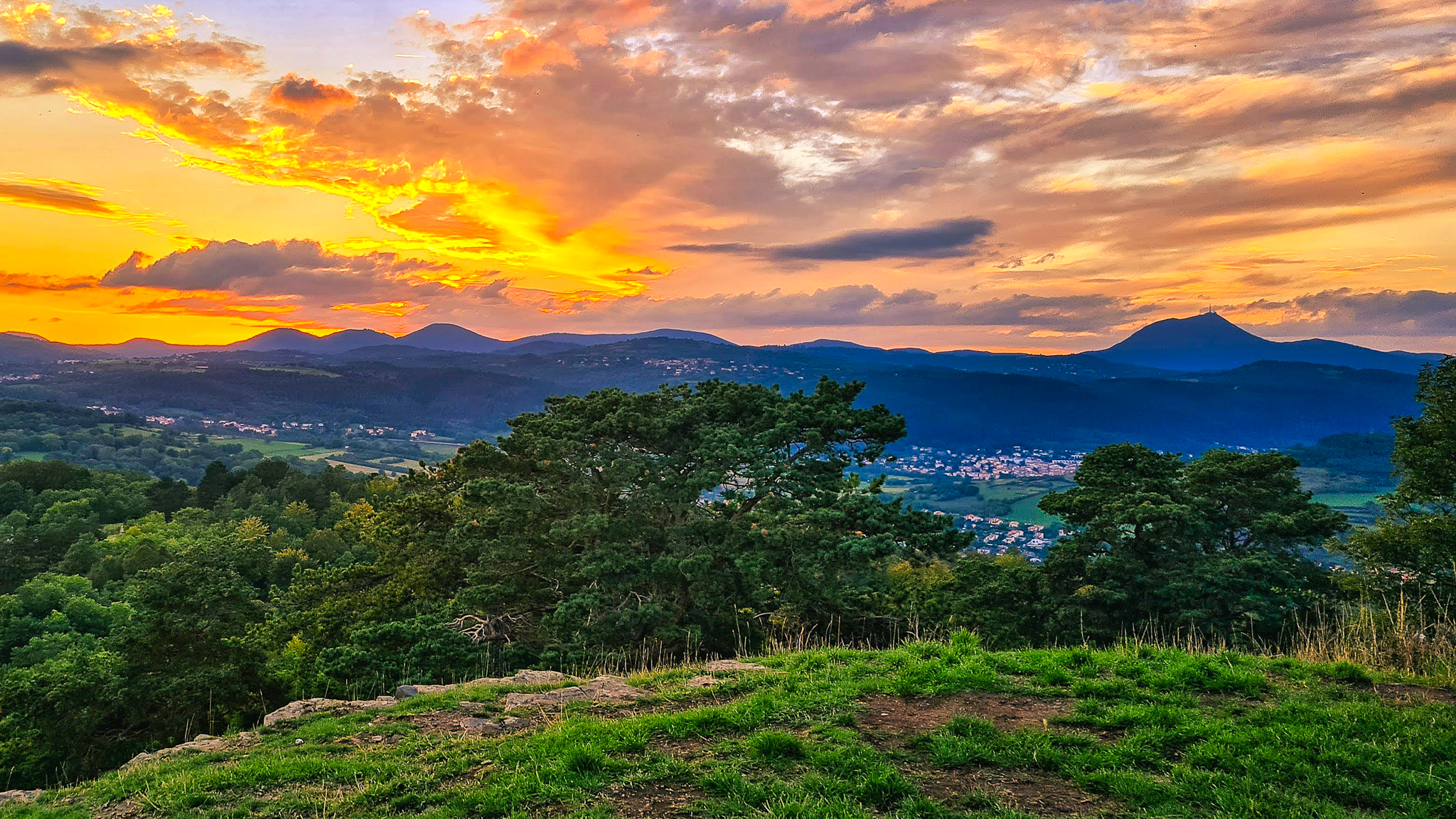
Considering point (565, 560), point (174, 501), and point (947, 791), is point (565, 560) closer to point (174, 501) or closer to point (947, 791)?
point (947, 791)

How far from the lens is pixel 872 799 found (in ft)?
20.4

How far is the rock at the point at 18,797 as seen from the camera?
9.06 metres

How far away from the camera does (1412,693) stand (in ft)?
26.0

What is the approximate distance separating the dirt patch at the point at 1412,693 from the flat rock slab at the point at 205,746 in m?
14.4

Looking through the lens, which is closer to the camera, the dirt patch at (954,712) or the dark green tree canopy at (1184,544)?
the dirt patch at (954,712)

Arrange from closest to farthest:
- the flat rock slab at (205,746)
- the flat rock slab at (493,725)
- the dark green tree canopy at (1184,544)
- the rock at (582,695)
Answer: the flat rock slab at (493,725) < the flat rock slab at (205,746) < the rock at (582,695) < the dark green tree canopy at (1184,544)

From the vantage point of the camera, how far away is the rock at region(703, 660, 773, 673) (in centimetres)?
1059

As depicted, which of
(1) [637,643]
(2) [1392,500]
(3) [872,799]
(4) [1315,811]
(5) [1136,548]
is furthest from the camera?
(2) [1392,500]

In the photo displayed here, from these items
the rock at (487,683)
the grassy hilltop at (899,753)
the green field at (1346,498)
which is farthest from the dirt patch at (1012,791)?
the green field at (1346,498)

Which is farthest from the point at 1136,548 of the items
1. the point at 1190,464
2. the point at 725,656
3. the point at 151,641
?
the point at 151,641

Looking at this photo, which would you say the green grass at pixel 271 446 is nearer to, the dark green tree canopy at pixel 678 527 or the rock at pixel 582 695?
the dark green tree canopy at pixel 678 527

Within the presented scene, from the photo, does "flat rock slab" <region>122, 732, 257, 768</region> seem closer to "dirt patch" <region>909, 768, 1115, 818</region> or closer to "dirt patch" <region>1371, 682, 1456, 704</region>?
"dirt patch" <region>909, 768, 1115, 818</region>

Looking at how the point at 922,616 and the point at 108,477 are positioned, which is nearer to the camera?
the point at 922,616

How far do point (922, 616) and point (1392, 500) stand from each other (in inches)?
658
